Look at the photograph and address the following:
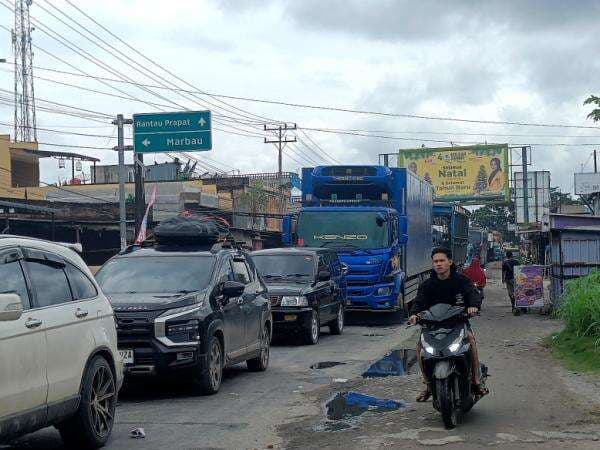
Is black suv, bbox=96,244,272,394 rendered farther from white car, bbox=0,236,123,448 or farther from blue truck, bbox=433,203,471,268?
blue truck, bbox=433,203,471,268

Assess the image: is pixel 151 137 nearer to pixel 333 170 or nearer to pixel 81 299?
pixel 333 170

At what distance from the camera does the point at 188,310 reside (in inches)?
405

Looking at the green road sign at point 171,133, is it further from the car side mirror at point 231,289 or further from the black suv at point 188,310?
the car side mirror at point 231,289

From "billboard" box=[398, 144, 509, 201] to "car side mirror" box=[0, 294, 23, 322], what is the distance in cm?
4942

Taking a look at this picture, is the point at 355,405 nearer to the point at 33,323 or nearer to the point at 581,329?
the point at 33,323

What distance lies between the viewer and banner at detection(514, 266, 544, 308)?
22672mm

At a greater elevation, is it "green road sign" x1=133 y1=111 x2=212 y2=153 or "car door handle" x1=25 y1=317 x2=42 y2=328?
"green road sign" x1=133 y1=111 x2=212 y2=153

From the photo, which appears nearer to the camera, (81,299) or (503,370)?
(81,299)

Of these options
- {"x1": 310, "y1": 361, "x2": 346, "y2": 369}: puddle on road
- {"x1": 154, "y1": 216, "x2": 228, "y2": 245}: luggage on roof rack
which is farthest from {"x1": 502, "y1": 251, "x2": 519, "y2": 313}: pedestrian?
{"x1": 154, "y1": 216, "x2": 228, "y2": 245}: luggage on roof rack

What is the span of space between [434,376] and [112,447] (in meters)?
3.05

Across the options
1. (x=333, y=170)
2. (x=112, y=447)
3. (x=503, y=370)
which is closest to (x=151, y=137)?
(x=333, y=170)

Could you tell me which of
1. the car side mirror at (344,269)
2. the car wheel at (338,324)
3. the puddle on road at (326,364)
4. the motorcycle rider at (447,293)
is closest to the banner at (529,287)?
the car side mirror at (344,269)

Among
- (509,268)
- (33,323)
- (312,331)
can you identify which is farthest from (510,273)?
(33,323)

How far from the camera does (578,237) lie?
67.1 ft
